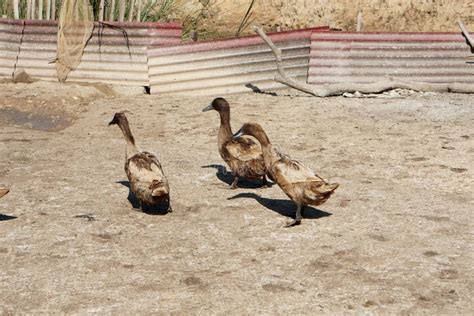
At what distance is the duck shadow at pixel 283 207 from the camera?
28.4ft

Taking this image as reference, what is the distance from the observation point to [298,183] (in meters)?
8.25

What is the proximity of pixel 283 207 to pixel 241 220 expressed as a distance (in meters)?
0.73

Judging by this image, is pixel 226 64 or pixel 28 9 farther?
pixel 28 9

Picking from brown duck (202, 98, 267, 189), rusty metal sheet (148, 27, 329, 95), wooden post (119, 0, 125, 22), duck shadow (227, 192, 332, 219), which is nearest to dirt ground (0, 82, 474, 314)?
duck shadow (227, 192, 332, 219)

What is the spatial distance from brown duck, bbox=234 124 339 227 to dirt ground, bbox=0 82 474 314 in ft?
0.94

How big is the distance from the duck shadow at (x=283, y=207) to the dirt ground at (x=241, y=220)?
34 millimetres

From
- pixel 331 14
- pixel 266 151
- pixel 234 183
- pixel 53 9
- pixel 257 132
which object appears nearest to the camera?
pixel 266 151

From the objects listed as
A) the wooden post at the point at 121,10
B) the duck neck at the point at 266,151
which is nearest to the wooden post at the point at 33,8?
the wooden post at the point at 121,10

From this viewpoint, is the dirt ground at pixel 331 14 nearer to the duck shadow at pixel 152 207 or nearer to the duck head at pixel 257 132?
the duck head at pixel 257 132

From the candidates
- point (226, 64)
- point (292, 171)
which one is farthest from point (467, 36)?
point (292, 171)

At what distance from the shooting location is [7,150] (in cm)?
1148

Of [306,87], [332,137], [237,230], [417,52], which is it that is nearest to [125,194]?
A: [237,230]

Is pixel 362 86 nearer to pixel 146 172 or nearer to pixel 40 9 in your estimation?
pixel 40 9

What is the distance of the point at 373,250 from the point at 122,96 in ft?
29.5
